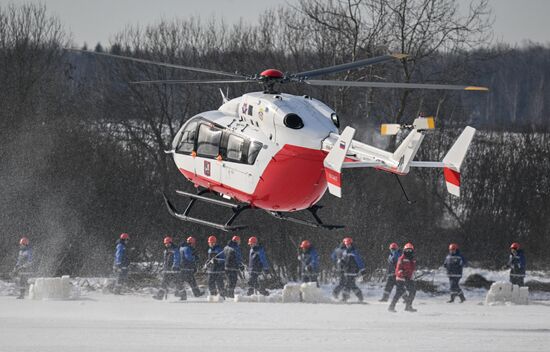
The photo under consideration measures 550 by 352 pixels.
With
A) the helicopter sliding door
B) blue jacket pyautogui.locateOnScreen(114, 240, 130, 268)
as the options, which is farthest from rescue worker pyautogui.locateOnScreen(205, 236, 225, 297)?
the helicopter sliding door

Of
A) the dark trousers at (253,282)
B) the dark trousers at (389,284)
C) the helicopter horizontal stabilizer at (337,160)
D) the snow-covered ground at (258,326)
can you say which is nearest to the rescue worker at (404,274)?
the snow-covered ground at (258,326)

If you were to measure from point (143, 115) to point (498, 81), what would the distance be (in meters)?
60.6

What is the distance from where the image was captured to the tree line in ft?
112

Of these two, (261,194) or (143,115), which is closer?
(261,194)

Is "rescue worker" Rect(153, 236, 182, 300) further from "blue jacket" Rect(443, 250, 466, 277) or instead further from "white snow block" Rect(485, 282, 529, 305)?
"white snow block" Rect(485, 282, 529, 305)

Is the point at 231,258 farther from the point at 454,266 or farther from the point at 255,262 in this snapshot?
the point at 454,266

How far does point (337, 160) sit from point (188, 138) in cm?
433

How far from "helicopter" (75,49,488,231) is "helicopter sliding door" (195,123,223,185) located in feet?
0.06

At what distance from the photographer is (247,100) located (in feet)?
64.5

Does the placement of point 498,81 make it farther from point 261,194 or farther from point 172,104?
point 261,194

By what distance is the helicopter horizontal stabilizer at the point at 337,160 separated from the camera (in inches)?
688

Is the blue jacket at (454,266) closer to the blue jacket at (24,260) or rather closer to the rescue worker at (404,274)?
the rescue worker at (404,274)

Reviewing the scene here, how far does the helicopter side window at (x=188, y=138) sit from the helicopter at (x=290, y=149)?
36 cm

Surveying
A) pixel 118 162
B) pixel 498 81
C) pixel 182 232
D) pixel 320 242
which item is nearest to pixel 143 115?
pixel 118 162
